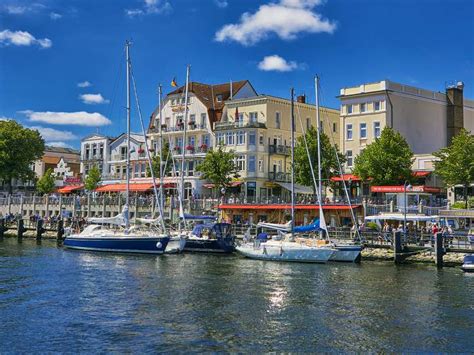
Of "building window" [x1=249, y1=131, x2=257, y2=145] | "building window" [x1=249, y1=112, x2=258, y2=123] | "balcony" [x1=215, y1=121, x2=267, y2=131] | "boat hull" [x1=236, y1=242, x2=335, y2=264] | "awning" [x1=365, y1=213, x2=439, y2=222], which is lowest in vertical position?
"boat hull" [x1=236, y1=242, x2=335, y2=264]

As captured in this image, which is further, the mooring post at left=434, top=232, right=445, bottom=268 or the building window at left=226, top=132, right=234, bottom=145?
the building window at left=226, top=132, right=234, bottom=145

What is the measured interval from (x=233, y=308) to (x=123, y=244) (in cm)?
2816

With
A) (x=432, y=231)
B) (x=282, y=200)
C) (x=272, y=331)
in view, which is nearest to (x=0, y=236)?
(x=282, y=200)

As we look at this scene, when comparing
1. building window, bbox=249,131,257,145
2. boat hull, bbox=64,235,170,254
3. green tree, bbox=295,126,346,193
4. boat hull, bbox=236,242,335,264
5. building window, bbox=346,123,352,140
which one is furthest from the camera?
building window, bbox=249,131,257,145

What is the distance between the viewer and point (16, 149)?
102062mm

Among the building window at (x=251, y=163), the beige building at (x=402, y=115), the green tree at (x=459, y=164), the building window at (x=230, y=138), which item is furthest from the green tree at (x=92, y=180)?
the green tree at (x=459, y=164)

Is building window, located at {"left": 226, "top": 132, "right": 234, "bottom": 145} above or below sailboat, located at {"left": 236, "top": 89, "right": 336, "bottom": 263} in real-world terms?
above

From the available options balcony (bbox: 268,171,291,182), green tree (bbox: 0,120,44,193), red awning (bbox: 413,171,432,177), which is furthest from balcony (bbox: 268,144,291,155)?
green tree (bbox: 0,120,44,193)

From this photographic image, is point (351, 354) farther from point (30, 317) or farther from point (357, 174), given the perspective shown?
point (357, 174)

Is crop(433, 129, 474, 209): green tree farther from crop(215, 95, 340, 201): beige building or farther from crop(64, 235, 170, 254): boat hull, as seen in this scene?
crop(64, 235, 170, 254): boat hull

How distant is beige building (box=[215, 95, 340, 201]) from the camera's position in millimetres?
80562

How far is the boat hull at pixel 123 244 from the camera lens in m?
55.0

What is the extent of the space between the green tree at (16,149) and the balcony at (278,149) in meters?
44.6

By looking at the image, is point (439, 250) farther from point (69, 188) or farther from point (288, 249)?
point (69, 188)
